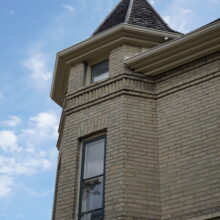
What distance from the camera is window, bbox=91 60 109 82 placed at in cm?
1251

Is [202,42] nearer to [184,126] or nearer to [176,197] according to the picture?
[184,126]

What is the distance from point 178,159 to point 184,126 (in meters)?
0.83

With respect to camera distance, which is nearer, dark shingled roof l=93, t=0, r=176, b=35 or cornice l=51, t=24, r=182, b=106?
cornice l=51, t=24, r=182, b=106

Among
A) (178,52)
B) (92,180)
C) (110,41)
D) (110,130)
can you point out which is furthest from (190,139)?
(110,41)

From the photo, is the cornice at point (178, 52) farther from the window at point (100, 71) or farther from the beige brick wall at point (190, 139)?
the window at point (100, 71)

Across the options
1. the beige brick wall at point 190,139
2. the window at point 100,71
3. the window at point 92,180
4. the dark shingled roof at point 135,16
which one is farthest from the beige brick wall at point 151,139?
the dark shingled roof at point 135,16

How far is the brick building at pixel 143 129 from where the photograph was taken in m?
9.77

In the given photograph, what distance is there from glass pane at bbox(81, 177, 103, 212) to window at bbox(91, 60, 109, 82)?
10.1 ft

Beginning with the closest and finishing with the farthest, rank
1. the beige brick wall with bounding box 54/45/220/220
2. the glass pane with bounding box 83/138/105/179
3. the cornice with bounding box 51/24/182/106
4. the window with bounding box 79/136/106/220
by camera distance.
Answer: the beige brick wall with bounding box 54/45/220/220
the window with bounding box 79/136/106/220
the glass pane with bounding box 83/138/105/179
the cornice with bounding box 51/24/182/106

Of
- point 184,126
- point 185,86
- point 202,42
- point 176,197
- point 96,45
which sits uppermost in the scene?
point 96,45

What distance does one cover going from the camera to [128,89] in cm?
1144

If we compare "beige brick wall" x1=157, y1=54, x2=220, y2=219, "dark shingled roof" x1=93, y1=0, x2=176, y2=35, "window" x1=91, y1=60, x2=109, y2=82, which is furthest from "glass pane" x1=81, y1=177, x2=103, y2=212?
"dark shingled roof" x1=93, y1=0, x2=176, y2=35

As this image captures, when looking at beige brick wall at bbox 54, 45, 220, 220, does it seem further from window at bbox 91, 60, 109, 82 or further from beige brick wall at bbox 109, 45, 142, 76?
window at bbox 91, 60, 109, 82

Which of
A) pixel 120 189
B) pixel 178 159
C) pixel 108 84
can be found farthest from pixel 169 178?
pixel 108 84
